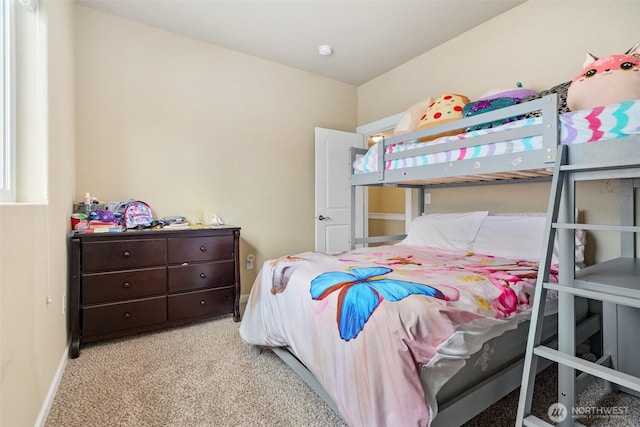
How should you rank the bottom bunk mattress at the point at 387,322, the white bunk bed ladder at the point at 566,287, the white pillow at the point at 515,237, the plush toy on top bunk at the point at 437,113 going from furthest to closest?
the plush toy on top bunk at the point at 437,113, the white pillow at the point at 515,237, the white bunk bed ladder at the point at 566,287, the bottom bunk mattress at the point at 387,322

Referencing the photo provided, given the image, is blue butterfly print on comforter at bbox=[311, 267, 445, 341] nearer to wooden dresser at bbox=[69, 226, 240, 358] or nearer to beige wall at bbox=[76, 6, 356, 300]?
wooden dresser at bbox=[69, 226, 240, 358]

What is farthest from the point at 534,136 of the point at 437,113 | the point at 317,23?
the point at 317,23

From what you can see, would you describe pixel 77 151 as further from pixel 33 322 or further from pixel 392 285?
pixel 392 285

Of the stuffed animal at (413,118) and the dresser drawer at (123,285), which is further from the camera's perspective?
the stuffed animal at (413,118)

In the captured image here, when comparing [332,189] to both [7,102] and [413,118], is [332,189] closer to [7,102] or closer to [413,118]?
[413,118]

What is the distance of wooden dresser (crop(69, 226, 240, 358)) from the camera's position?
2197 mm

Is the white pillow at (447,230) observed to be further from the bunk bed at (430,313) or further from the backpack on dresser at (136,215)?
the backpack on dresser at (136,215)

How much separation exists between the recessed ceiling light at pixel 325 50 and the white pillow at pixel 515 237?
2304 mm

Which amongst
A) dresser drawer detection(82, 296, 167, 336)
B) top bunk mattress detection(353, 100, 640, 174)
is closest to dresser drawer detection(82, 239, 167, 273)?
dresser drawer detection(82, 296, 167, 336)

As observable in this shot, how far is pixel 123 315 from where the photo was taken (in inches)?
91.9

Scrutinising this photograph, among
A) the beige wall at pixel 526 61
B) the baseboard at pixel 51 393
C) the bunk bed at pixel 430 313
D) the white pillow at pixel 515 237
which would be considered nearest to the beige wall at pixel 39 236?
the baseboard at pixel 51 393

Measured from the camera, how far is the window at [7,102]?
1.41 metres

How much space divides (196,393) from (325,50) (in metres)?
3.22

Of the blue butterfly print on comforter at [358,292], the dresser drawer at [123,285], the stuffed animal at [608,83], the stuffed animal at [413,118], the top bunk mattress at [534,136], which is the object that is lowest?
the dresser drawer at [123,285]
